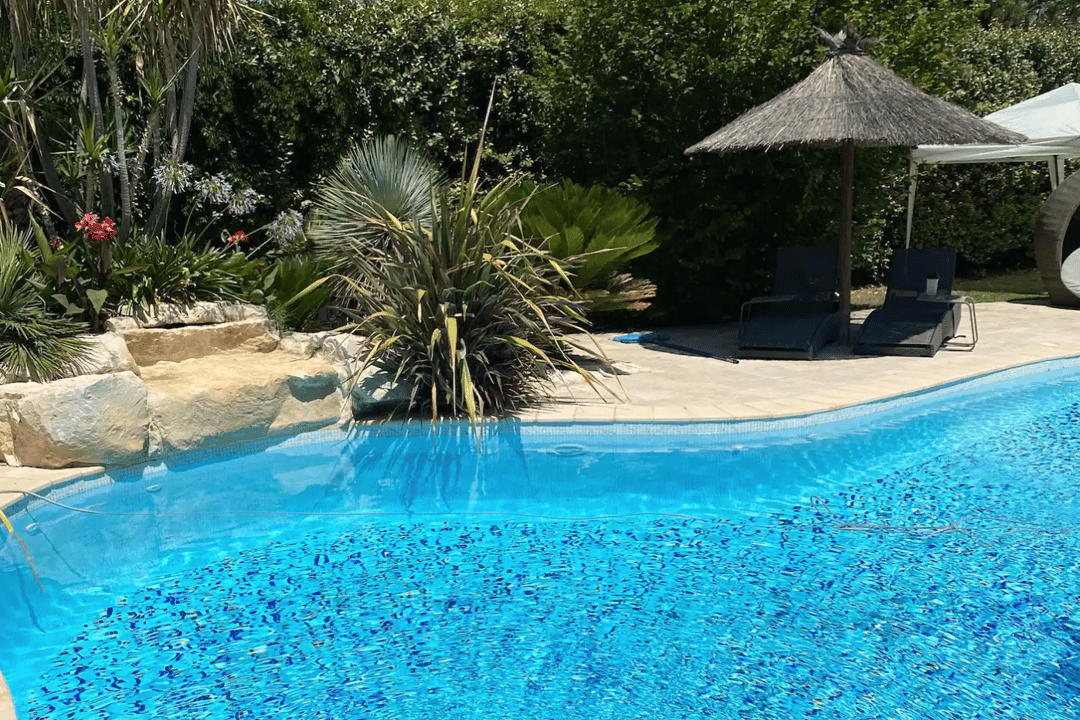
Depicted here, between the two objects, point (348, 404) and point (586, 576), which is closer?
point (586, 576)

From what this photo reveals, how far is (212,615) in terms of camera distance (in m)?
4.95

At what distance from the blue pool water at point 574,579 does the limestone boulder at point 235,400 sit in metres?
0.22

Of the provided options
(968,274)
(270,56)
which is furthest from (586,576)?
(968,274)

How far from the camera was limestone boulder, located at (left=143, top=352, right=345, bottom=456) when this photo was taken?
22.7 ft

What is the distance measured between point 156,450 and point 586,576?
3249 mm

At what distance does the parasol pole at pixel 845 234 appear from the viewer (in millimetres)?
9938

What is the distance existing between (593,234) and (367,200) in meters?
2.05

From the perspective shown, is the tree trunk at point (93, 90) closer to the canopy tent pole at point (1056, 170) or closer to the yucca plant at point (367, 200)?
the yucca plant at point (367, 200)

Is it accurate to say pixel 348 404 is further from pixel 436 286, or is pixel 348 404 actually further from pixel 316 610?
pixel 316 610

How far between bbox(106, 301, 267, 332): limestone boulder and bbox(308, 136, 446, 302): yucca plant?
3.08ft

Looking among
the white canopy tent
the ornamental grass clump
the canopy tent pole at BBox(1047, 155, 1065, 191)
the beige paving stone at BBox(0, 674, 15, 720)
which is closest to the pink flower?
the ornamental grass clump

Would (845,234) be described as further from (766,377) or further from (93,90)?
(93,90)

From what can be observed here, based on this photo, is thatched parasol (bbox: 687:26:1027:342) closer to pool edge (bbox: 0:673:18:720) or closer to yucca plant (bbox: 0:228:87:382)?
yucca plant (bbox: 0:228:87:382)

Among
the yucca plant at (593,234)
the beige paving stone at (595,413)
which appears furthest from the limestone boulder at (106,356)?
the yucca plant at (593,234)
